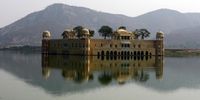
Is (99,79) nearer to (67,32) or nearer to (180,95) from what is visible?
(180,95)

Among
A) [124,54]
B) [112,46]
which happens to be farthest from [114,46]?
[124,54]

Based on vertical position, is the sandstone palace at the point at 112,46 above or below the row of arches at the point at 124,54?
above

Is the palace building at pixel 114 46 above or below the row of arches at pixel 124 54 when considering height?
above

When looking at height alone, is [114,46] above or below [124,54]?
A: above

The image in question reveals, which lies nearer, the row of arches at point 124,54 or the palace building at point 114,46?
the palace building at point 114,46

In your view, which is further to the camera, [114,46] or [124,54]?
[124,54]

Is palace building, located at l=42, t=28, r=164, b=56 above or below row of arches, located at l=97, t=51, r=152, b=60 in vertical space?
above

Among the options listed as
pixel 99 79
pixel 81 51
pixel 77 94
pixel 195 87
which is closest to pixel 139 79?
pixel 99 79

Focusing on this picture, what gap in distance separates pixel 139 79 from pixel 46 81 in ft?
30.2

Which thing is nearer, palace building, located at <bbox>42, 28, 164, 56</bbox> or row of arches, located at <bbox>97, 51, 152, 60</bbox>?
palace building, located at <bbox>42, 28, 164, 56</bbox>

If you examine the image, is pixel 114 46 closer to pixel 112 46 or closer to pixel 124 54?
pixel 112 46

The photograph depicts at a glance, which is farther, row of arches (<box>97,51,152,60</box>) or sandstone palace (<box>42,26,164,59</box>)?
row of arches (<box>97,51,152,60</box>)

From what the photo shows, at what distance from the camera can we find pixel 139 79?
3900 centimetres

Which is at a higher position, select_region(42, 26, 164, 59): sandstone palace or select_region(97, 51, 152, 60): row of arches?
select_region(42, 26, 164, 59): sandstone palace
